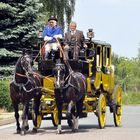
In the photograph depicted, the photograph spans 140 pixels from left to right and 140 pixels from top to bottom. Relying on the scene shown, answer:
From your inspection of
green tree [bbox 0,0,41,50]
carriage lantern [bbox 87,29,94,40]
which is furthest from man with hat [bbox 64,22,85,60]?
green tree [bbox 0,0,41,50]

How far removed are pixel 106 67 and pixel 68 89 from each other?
4.12 metres

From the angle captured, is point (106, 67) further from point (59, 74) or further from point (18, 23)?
point (18, 23)

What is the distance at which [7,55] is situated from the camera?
3666 cm

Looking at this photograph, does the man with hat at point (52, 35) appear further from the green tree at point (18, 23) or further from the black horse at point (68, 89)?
the green tree at point (18, 23)

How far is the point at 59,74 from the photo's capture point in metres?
19.3

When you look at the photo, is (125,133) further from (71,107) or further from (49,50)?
(49,50)

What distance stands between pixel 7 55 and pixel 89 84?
626 inches

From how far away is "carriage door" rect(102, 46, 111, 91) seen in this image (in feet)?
75.1

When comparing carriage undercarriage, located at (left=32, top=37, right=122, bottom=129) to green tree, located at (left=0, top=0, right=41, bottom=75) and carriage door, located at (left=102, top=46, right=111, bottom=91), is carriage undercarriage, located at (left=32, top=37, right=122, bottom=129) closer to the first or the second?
Answer: carriage door, located at (left=102, top=46, right=111, bottom=91)

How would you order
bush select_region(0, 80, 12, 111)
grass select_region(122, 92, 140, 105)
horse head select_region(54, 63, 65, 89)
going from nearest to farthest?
horse head select_region(54, 63, 65, 89) < bush select_region(0, 80, 12, 111) < grass select_region(122, 92, 140, 105)

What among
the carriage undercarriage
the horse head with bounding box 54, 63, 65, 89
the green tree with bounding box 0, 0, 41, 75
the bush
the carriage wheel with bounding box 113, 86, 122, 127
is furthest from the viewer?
the green tree with bounding box 0, 0, 41, 75

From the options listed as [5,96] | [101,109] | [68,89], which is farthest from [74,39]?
[5,96]

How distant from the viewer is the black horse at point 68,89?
19.4 m

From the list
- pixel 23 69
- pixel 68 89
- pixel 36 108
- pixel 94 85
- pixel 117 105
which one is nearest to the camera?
pixel 23 69
